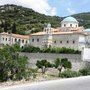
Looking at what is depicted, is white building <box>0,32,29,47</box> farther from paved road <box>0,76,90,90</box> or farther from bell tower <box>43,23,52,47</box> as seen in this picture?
paved road <box>0,76,90,90</box>

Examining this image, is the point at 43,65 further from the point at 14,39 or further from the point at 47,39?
the point at 14,39

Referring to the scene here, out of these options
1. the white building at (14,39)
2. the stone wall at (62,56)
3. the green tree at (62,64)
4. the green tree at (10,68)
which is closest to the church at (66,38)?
the white building at (14,39)

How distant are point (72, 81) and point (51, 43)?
5656 centimetres

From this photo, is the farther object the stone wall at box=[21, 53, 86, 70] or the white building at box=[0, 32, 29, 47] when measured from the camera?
Result: the white building at box=[0, 32, 29, 47]

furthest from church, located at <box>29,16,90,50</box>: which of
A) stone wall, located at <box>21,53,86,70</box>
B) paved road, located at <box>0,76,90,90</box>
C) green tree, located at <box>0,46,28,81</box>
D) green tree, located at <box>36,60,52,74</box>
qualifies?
paved road, located at <box>0,76,90,90</box>

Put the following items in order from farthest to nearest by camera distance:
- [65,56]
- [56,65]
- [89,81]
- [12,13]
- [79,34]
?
1. [12,13]
2. [79,34]
3. [65,56]
4. [56,65]
5. [89,81]

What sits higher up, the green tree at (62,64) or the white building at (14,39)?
the white building at (14,39)

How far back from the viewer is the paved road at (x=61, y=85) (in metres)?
6.21

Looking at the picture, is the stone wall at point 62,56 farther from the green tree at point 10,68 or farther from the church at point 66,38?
the church at point 66,38

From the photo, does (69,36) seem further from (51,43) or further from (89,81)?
(89,81)

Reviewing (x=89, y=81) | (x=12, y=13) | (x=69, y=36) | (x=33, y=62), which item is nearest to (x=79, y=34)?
(x=69, y=36)

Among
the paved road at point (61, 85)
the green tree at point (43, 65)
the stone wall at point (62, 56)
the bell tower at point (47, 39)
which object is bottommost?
the green tree at point (43, 65)

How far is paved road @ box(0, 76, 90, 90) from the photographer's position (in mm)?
6206

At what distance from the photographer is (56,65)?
114 feet
